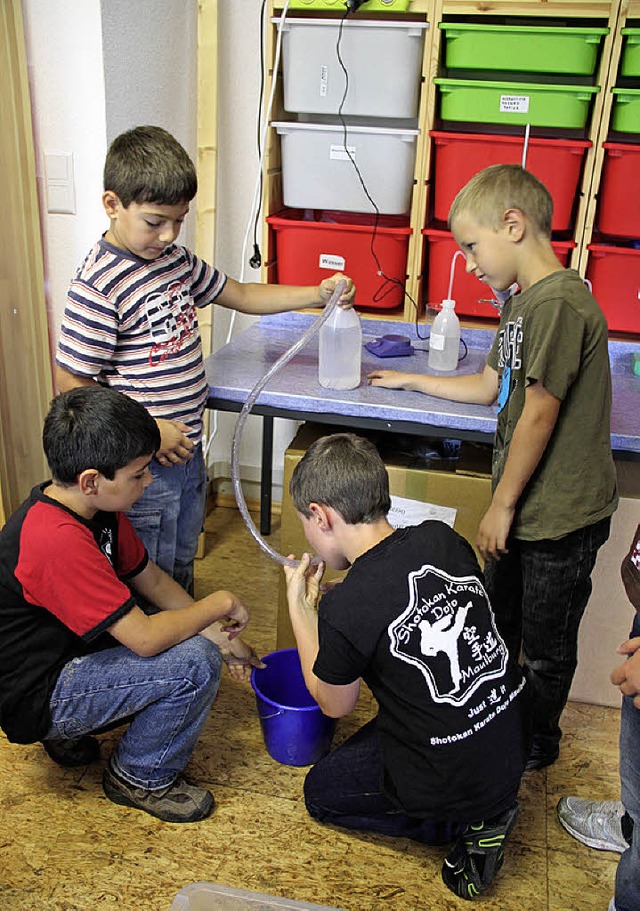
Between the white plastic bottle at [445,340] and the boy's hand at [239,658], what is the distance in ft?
2.77

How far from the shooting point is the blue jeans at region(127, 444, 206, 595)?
179cm

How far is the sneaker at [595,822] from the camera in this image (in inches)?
64.3

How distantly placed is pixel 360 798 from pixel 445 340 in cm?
108

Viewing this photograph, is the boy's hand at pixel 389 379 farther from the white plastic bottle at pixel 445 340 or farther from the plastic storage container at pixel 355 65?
the plastic storage container at pixel 355 65

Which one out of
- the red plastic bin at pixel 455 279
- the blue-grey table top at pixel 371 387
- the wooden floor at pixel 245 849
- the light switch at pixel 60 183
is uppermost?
the light switch at pixel 60 183

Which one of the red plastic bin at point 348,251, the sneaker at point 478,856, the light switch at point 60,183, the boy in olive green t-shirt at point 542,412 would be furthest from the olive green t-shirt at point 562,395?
the light switch at point 60,183

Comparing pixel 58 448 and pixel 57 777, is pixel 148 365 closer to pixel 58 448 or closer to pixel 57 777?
pixel 58 448

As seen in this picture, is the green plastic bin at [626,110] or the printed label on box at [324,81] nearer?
the green plastic bin at [626,110]

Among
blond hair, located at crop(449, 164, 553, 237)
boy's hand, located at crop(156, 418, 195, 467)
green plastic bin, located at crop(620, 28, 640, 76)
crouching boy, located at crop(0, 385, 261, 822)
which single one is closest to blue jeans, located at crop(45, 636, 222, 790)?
crouching boy, located at crop(0, 385, 261, 822)

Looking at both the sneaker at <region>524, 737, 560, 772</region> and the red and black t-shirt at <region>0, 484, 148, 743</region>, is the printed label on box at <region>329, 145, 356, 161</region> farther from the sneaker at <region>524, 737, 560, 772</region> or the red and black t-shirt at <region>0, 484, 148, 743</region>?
the sneaker at <region>524, 737, 560, 772</region>

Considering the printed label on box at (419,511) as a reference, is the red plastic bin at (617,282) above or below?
above

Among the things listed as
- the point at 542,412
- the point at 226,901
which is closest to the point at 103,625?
the point at 226,901

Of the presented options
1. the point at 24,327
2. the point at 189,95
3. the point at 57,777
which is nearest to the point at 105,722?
the point at 57,777

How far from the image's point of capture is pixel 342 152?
224 centimetres
